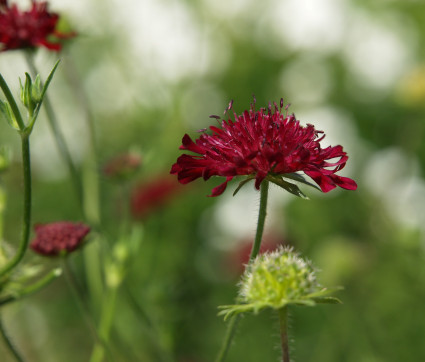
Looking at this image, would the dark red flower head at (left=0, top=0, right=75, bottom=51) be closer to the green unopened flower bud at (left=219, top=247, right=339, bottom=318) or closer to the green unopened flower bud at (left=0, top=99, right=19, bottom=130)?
the green unopened flower bud at (left=0, top=99, right=19, bottom=130)

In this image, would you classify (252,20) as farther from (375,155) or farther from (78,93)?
(78,93)

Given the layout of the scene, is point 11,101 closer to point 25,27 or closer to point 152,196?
point 25,27

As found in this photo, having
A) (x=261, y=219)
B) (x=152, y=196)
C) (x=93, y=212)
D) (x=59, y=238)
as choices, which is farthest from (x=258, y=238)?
(x=152, y=196)

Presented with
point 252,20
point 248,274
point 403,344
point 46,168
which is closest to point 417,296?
point 403,344

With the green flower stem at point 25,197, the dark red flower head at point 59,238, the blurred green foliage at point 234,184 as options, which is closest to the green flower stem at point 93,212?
the blurred green foliage at point 234,184

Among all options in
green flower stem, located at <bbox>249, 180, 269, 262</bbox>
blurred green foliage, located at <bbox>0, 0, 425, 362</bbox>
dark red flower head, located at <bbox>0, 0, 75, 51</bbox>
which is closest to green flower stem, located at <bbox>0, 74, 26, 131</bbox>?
green flower stem, located at <bbox>249, 180, 269, 262</bbox>

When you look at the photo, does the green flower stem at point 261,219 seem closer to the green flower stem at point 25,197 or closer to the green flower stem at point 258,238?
the green flower stem at point 258,238
